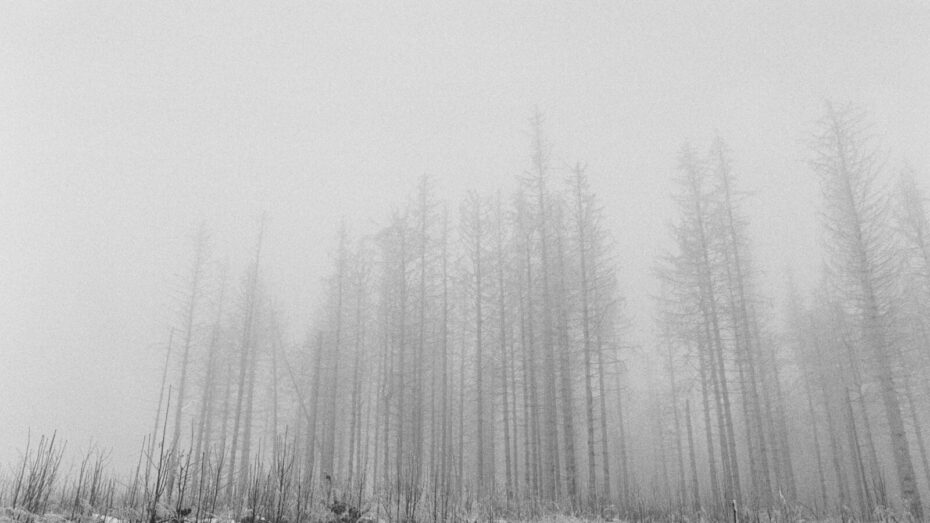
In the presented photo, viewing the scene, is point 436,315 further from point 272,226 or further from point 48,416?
point 48,416

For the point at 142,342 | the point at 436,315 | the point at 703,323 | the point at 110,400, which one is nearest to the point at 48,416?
the point at 110,400

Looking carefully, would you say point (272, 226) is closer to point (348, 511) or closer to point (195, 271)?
point (195, 271)

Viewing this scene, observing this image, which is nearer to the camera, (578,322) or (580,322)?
(580,322)

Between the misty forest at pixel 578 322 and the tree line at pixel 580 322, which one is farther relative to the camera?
the tree line at pixel 580 322

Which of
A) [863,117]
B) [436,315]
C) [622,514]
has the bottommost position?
[622,514]

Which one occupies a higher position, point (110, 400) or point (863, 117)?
point (863, 117)

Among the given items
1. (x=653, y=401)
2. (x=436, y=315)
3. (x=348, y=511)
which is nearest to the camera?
(x=348, y=511)

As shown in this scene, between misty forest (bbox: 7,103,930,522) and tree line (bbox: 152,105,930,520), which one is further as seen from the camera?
tree line (bbox: 152,105,930,520)

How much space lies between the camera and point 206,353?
29.7 m

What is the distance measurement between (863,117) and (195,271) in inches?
1283

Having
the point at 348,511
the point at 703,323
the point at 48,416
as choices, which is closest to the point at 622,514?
the point at 348,511

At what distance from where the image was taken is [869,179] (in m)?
17.2

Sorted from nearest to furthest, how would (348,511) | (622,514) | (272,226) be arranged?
(348,511), (622,514), (272,226)

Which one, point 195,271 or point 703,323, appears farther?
point 195,271
